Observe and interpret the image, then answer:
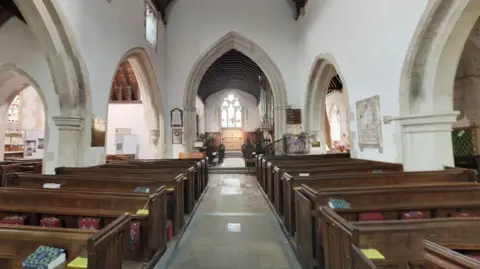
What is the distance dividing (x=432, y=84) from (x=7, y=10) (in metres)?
7.78

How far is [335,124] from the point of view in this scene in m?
12.1

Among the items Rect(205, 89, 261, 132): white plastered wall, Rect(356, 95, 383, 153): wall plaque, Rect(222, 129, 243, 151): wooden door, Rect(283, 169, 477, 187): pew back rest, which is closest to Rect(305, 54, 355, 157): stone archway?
Rect(356, 95, 383, 153): wall plaque

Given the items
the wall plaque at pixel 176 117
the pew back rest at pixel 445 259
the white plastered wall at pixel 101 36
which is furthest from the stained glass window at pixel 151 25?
the pew back rest at pixel 445 259

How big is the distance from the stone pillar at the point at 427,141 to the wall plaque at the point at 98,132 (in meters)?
5.09

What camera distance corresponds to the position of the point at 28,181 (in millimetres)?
2834

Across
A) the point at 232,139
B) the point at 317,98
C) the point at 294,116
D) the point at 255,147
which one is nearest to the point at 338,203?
the point at 317,98

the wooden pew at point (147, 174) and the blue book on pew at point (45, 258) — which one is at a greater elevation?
the wooden pew at point (147, 174)

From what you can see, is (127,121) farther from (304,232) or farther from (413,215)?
(413,215)

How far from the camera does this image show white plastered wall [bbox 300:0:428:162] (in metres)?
3.55

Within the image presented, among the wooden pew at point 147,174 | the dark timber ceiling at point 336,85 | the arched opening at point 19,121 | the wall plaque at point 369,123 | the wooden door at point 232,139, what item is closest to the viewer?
the wooden pew at point 147,174

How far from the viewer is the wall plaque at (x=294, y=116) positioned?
8516 millimetres

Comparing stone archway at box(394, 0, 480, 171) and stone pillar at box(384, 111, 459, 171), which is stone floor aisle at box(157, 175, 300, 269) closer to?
stone pillar at box(384, 111, 459, 171)

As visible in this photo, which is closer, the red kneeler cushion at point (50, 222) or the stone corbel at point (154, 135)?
the red kneeler cushion at point (50, 222)

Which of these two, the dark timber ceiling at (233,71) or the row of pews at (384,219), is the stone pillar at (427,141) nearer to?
the row of pews at (384,219)
